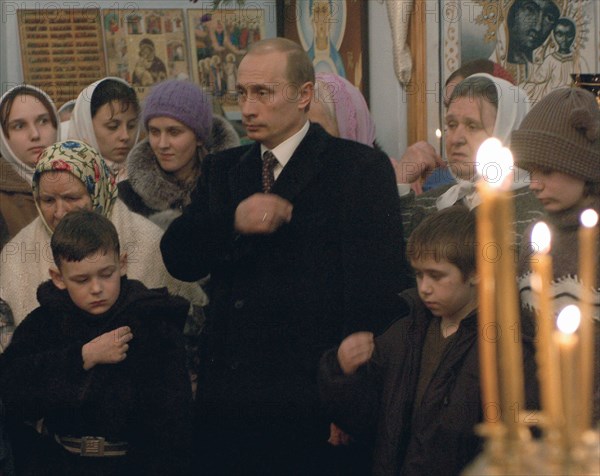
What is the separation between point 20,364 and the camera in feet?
10.7

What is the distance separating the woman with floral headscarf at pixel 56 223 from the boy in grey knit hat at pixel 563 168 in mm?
1514

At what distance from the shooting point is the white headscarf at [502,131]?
3.57 metres

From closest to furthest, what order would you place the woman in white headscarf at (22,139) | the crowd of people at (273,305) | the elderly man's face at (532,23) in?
the crowd of people at (273,305)
the woman in white headscarf at (22,139)
the elderly man's face at (532,23)

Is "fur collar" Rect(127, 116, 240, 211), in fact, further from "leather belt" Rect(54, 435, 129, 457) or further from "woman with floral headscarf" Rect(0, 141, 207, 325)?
"leather belt" Rect(54, 435, 129, 457)

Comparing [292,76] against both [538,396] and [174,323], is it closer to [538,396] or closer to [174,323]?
[174,323]

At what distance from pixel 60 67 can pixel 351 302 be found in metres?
5.43

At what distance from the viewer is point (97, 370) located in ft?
10.6

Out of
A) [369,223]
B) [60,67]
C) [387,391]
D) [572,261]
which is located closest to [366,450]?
[387,391]

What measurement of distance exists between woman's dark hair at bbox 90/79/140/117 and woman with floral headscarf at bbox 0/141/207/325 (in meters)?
0.89

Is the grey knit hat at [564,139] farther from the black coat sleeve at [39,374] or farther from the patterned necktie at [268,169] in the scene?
the black coat sleeve at [39,374]

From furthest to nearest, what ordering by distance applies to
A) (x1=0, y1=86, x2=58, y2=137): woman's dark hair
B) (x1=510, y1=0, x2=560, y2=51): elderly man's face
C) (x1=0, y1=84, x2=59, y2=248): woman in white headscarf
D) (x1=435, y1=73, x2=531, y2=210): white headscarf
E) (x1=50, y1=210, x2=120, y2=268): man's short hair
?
1. (x1=510, y1=0, x2=560, y2=51): elderly man's face
2. (x1=0, y1=86, x2=58, y2=137): woman's dark hair
3. (x1=0, y1=84, x2=59, y2=248): woman in white headscarf
4. (x1=435, y1=73, x2=531, y2=210): white headscarf
5. (x1=50, y1=210, x2=120, y2=268): man's short hair

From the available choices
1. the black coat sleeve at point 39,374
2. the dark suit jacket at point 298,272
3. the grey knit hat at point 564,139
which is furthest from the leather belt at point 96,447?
the grey knit hat at point 564,139

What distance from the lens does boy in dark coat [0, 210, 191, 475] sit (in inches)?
126

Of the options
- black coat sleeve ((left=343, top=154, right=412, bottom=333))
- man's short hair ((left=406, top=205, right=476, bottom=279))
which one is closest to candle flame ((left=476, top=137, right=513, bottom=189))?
man's short hair ((left=406, top=205, right=476, bottom=279))
